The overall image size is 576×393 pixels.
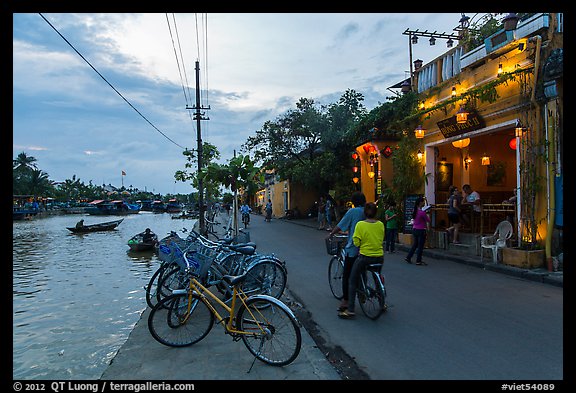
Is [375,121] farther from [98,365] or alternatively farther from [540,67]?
[98,365]

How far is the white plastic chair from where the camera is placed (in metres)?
9.12

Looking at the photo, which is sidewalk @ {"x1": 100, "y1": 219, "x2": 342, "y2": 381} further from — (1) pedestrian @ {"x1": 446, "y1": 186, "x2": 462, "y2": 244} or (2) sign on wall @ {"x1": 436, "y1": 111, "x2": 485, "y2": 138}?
(2) sign on wall @ {"x1": 436, "y1": 111, "x2": 485, "y2": 138}

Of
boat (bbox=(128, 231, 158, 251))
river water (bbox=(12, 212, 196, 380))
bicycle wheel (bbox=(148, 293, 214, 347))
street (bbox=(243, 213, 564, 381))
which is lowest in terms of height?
river water (bbox=(12, 212, 196, 380))

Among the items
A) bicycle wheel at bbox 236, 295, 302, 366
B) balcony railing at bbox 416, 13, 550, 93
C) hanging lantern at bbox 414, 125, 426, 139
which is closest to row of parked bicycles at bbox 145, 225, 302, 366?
bicycle wheel at bbox 236, 295, 302, 366

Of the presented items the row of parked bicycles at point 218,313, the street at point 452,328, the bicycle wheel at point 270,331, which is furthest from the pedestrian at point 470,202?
the bicycle wheel at point 270,331

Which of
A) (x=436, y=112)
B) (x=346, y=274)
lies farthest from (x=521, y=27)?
(x=346, y=274)

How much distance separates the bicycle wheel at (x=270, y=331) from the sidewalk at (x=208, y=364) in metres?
0.10

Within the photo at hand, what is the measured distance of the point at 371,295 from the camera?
542cm

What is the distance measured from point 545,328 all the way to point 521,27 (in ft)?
24.3

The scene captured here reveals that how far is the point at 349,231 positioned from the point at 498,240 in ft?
18.2

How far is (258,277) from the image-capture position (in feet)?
21.2

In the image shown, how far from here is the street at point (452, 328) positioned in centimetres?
382

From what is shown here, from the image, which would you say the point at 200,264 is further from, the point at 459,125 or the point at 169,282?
the point at 459,125
